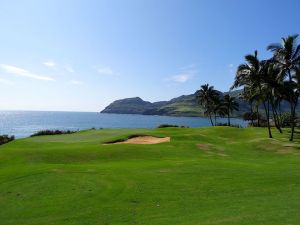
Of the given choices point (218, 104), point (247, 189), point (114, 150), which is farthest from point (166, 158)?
point (218, 104)

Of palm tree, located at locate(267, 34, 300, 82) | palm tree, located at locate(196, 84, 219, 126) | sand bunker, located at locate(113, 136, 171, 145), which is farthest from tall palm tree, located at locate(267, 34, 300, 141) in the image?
palm tree, located at locate(196, 84, 219, 126)

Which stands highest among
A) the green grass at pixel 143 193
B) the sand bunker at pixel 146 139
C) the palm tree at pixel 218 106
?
the palm tree at pixel 218 106

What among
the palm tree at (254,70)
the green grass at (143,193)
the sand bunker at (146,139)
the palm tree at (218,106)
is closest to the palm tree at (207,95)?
the palm tree at (218,106)

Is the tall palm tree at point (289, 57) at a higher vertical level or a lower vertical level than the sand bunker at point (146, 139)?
higher

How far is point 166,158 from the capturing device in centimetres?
3059

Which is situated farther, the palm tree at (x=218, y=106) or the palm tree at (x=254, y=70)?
the palm tree at (x=218, y=106)

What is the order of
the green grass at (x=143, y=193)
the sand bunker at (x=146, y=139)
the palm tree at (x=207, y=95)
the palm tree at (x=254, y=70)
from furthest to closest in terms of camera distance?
the palm tree at (x=207, y=95) < the palm tree at (x=254, y=70) < the sand bunker at (x=146, y=139) < the green grass at (x=143, y=193)

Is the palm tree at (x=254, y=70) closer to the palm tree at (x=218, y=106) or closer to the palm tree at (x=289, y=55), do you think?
the palm tree at (x=289, y=55)

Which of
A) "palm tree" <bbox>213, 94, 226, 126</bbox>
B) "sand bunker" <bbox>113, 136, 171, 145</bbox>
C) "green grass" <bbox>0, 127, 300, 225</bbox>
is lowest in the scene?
"green grass" <bbox>0, 127, 300, 225</bbox>

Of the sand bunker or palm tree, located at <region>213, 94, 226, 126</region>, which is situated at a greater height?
palm tree, located at <region>213, 94, 226, 126</region>

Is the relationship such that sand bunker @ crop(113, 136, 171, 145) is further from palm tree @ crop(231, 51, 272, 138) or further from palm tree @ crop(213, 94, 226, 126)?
palm tree @ crop(213, 94, 226, 126)

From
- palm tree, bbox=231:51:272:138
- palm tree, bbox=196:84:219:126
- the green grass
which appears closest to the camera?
the green grass

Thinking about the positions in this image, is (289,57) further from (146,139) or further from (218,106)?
(218,106)

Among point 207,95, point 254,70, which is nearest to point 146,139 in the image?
point 254,70
